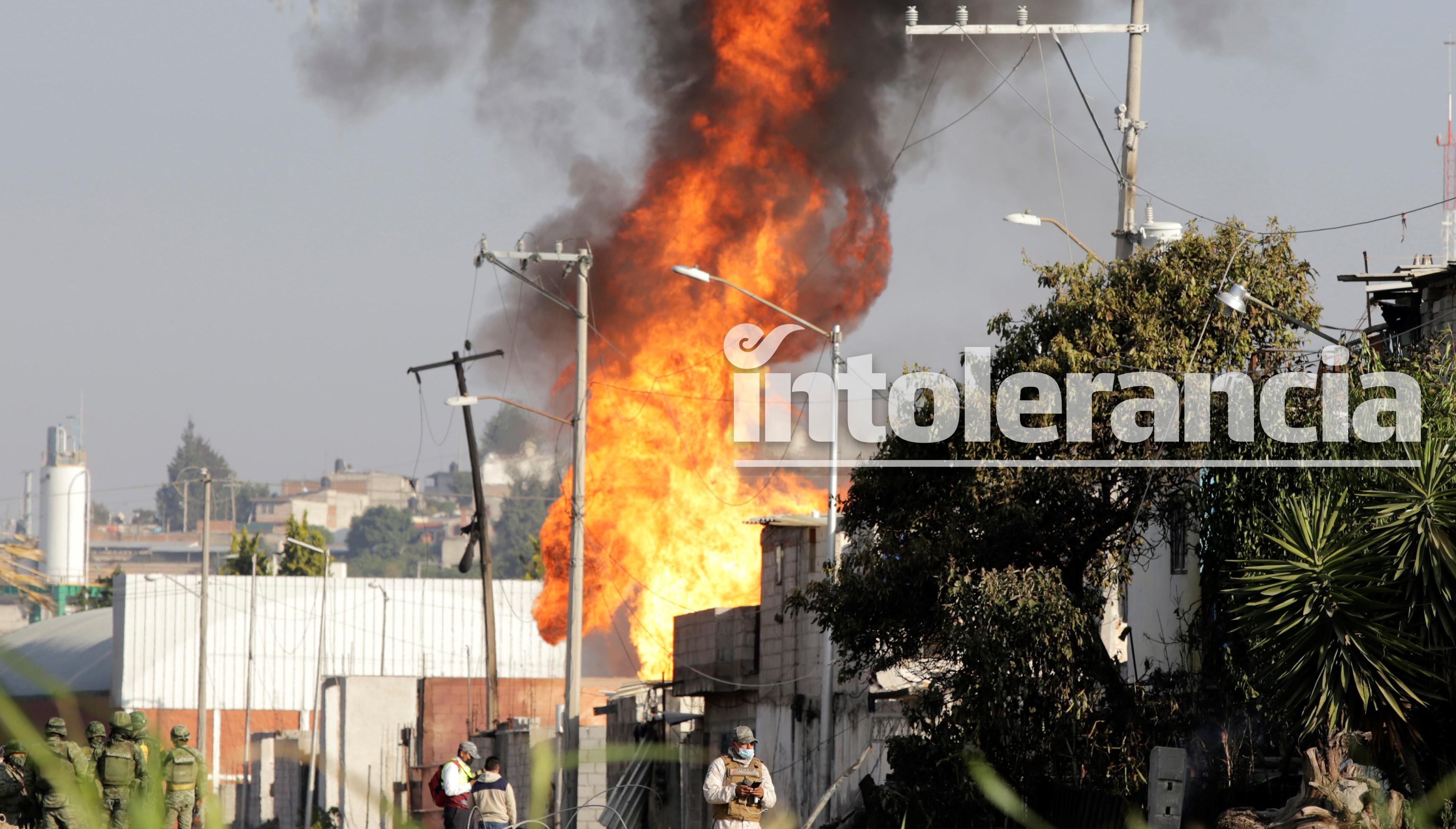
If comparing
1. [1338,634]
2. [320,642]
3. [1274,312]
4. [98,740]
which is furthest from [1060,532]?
[320,642]

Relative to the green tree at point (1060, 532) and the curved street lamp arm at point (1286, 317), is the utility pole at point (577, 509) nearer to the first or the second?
the green tree at point (1060, 532)

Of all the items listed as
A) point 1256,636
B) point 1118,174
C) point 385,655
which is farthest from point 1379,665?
point 385,655

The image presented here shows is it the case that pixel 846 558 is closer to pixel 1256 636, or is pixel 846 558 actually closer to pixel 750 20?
pixel 1256 636

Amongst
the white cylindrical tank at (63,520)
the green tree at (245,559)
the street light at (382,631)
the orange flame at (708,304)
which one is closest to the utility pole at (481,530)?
the orange flame at (708,304)

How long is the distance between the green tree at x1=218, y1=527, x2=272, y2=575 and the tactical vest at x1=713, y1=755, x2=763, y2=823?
72.1 metres

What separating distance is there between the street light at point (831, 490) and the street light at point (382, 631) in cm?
4493

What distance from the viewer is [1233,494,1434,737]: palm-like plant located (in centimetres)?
1277

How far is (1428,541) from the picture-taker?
1258 cm

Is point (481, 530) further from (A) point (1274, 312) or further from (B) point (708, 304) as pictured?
(A) point (1274, 312)

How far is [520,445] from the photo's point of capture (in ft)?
247

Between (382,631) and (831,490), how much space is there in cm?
4948

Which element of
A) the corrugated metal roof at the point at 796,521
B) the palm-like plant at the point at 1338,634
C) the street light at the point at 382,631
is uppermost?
the corrugated metal roof at the point at 796,521

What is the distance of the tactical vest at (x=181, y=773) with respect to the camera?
1487 centimetres

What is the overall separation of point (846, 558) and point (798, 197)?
2656 centimetres
